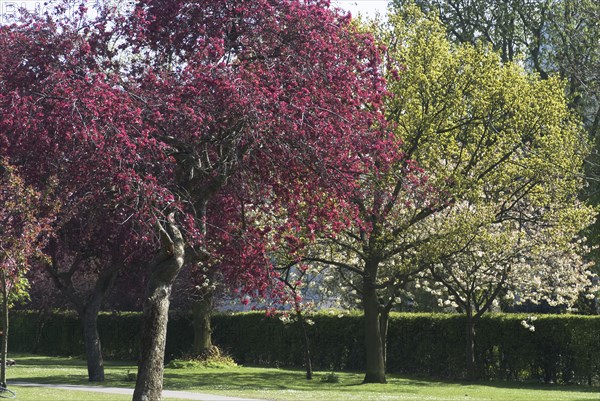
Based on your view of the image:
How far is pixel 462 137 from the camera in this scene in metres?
27.0

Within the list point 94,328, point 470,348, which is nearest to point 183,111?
point 94,328

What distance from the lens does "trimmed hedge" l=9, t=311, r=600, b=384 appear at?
28.9 m

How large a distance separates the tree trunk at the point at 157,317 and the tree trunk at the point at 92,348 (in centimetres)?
1139

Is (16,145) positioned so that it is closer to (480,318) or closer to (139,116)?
(139,116)

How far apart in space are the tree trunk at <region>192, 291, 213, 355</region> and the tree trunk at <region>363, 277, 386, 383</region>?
402 inches

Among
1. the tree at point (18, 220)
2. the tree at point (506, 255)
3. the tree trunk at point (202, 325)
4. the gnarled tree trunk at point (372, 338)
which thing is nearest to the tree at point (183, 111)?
the tree at point (18, 220)

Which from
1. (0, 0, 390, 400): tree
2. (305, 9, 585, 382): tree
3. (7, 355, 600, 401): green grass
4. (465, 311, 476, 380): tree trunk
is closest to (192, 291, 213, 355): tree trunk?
(7, 355, 600, 401): green grass

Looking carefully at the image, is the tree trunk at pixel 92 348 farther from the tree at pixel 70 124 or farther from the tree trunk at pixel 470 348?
the tree trunk at pixel 470 348

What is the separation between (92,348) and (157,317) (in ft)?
39.6

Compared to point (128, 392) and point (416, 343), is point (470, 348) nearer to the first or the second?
point (416, 343)

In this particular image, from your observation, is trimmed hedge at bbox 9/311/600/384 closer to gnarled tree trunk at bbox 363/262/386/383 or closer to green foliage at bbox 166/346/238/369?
green foliage at bbox 166/346/238/369

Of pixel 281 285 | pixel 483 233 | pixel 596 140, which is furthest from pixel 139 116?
pixel 596 140

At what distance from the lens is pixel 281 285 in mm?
16766

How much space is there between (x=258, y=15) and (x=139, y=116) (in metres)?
3.06
